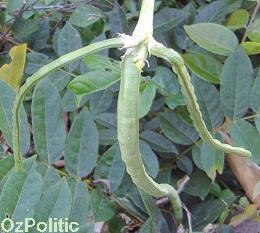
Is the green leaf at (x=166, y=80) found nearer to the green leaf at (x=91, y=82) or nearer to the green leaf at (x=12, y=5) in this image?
the green leaf at (x=91, y=82)

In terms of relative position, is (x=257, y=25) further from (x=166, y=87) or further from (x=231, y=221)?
(x=231, y=221)

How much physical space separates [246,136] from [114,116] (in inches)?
8.1

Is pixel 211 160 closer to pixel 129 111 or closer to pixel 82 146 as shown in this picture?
pixel 82 146

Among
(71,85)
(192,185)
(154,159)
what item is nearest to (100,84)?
(71,85)

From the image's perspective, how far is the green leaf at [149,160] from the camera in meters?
0.84

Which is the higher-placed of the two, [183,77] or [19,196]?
[183,77]

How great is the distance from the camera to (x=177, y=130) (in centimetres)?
91

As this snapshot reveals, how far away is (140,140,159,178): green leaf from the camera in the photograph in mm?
841

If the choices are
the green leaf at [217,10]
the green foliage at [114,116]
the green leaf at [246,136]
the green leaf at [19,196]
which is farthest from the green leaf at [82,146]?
the green leaf at [217,10]

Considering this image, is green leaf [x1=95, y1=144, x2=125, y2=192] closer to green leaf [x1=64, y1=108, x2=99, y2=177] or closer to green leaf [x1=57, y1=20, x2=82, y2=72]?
green leaf [x1=64, y1=108, x2=99, y2=177]

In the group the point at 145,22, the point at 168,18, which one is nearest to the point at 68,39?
the point at 168,18

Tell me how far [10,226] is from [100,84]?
23cm

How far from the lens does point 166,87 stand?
0.89m

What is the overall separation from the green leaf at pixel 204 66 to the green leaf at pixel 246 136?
8 cm
